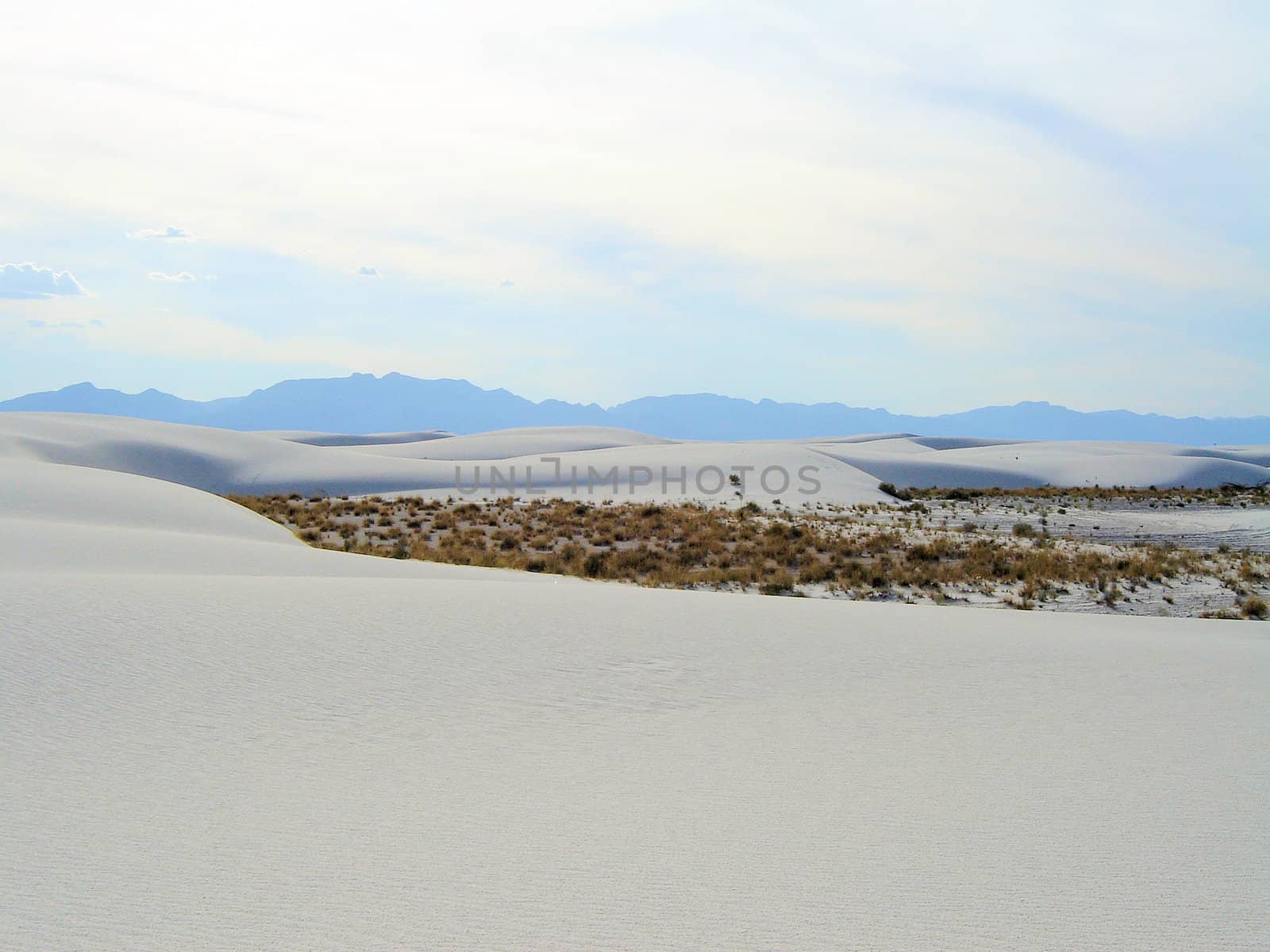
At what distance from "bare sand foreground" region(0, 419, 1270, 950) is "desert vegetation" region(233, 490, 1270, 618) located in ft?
21.2

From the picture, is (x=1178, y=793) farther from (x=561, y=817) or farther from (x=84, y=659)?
(x=84, y=659)

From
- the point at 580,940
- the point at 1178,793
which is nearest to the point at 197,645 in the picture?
the point at 580,940

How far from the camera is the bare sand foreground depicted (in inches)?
110

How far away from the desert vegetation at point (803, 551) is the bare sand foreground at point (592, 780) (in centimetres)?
645

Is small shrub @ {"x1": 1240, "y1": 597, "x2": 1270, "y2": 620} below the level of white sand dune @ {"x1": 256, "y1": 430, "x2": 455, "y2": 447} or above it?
below

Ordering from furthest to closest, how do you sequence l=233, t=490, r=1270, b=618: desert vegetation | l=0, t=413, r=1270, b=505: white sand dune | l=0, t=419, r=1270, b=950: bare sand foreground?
1. l=0, t=413, r=1270, b=505: white sand dune
2. l=233, t=490, r=1270, b=618: desert vegetation
3. l=0, t=419, r=1270, b=950: bare sand foreground

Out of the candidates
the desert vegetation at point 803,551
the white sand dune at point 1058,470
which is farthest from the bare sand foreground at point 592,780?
the white sand dune at point 1058,470

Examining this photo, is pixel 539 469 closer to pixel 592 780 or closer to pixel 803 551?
pixel 803 551

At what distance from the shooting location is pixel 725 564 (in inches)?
660

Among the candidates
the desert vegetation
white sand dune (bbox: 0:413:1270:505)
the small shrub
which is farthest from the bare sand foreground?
white sand dune (bbox: 0:413:1270:505)

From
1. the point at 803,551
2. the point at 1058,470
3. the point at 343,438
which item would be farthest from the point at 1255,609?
the point at 343,438

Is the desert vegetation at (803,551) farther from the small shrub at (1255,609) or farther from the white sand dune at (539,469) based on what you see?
the white sand dune at (539,469)

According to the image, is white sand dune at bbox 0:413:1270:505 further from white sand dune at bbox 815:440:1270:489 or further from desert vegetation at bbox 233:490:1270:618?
desert vegetation at bbox 233:490:1270:618

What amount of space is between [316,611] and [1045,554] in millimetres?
14722
